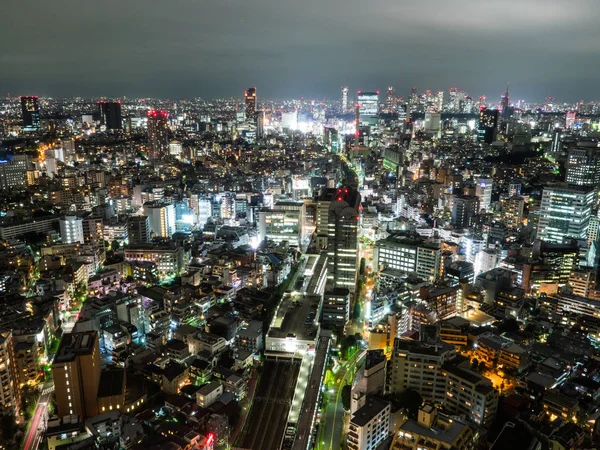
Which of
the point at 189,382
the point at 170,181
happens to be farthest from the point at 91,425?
the point at 170,181

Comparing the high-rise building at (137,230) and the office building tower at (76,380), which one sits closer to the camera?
the office building tower at (76,380)

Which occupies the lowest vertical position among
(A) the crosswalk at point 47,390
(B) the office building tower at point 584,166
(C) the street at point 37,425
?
(C) the street at point 37,425

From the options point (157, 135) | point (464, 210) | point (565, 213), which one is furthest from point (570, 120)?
point (157, 135)

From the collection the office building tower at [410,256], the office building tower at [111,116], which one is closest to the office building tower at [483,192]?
the office building tower at [410,256]

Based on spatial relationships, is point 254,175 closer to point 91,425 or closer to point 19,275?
point 19,275

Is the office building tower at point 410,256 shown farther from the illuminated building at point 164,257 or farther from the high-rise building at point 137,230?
the high-rise building at point 137,230

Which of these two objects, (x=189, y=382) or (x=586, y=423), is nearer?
(x=586, y=423)
